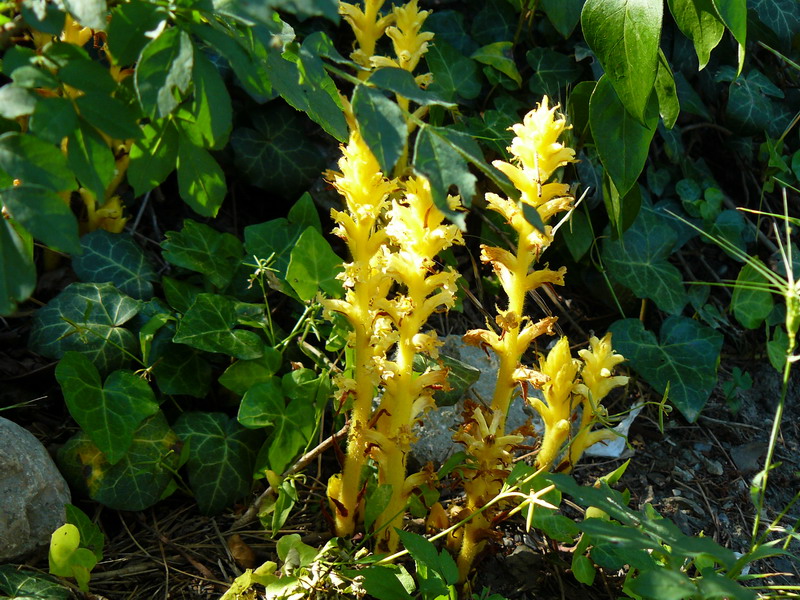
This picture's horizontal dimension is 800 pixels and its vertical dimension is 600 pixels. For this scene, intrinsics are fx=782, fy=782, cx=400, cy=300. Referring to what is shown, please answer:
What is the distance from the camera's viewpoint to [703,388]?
7.66 ft

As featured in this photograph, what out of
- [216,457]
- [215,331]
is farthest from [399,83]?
[216,457]

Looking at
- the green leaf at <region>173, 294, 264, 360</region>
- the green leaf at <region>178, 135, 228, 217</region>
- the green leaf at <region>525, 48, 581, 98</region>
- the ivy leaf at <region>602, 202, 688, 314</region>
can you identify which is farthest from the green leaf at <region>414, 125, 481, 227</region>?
the green leaf at <region>525, 48, 581, 98</region>

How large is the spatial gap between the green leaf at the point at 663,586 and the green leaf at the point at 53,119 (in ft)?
3.26

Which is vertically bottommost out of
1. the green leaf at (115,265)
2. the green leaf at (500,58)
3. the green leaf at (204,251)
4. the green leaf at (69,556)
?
the green leaf at (69,556)

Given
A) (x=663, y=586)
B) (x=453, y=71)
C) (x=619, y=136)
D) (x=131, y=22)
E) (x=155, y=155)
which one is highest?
(x=131, y=22)

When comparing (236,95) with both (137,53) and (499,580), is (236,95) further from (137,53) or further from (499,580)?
(499,580)

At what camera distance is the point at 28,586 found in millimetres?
1560

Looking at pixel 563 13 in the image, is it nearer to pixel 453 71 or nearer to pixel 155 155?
pixel 453 71

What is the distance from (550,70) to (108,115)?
6.47ft

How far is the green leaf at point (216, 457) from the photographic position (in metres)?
1.87

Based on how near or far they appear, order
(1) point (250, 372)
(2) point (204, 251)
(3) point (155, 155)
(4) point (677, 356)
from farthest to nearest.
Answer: (4) point (677, 356)
(2) point (204, 251)
(1) point (250, 372)
(3) point (155, 155)

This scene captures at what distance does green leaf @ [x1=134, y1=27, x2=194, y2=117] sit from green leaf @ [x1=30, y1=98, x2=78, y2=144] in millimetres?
100

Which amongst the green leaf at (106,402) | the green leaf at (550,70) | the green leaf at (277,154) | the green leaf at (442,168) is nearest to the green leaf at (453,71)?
the green leaf at (550,70)

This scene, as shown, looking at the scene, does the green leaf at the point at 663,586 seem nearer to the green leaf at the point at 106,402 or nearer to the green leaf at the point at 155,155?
the green leaf at the point at 155,155
